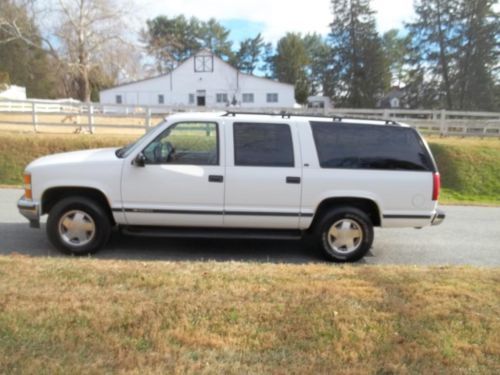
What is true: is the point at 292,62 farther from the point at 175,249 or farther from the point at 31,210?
the point at 31,210

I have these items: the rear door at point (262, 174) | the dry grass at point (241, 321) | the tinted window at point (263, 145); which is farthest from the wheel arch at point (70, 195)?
the tinted window at point (263, 145)

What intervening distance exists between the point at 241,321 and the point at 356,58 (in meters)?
65.7

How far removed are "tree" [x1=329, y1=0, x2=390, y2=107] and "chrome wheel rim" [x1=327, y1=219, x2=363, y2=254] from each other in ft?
196

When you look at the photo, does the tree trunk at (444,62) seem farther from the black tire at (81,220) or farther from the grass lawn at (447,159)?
the black tire at (81,220)

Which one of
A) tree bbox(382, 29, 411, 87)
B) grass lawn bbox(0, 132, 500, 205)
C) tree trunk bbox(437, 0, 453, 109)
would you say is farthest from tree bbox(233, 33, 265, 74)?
grass lawn bbox(0, 132, 500, 205)

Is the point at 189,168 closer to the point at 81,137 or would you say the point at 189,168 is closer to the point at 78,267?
the point at 78,267

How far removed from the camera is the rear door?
19.7ft

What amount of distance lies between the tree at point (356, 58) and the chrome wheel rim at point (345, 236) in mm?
59891

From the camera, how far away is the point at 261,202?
19.9 feet

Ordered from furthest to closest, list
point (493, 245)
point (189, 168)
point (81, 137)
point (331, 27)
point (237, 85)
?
1. point (331, 27)
2. point (237, 85)
3. point (81, 137)
4. point (493, 245)
5. point (189, 168)

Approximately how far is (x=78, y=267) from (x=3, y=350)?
5.92 ft

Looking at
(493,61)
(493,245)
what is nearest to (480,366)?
(493,245)

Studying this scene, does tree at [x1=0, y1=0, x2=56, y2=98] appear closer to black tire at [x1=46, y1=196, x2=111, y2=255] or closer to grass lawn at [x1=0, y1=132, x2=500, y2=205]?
grass lawn at [x1=0, y1=132, x2=500, y2=205]

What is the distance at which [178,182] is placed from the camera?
5.99 meters
